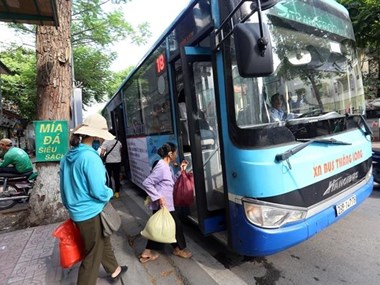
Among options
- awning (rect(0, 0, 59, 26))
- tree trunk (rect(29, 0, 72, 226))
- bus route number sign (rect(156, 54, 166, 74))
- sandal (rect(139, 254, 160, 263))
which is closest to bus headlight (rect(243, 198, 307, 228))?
sandal (rect(139, 254, 160, 263))

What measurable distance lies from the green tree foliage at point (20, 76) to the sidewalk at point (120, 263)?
47.3 ft

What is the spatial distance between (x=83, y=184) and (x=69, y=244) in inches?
25.1

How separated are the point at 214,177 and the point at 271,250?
1.11m

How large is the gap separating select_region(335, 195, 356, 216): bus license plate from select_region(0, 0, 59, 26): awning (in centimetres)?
438

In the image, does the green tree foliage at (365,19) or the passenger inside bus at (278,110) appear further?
the green tree foliage at (365,19)

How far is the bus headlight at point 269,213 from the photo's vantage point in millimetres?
2596

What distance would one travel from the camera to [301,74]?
301cm

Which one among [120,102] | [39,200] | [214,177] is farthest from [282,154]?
[120,102]

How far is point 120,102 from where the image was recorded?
818 cm

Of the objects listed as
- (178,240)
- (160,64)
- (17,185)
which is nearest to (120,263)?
(178,240)

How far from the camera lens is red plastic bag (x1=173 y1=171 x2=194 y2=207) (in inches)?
132

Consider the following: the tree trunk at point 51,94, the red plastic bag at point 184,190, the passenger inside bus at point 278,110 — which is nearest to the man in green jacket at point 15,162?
the tree trunk at point 51,94

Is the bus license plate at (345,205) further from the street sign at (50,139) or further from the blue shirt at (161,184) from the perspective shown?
the street sign at (50,139)

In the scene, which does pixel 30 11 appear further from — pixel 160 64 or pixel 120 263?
pixel 120 263
